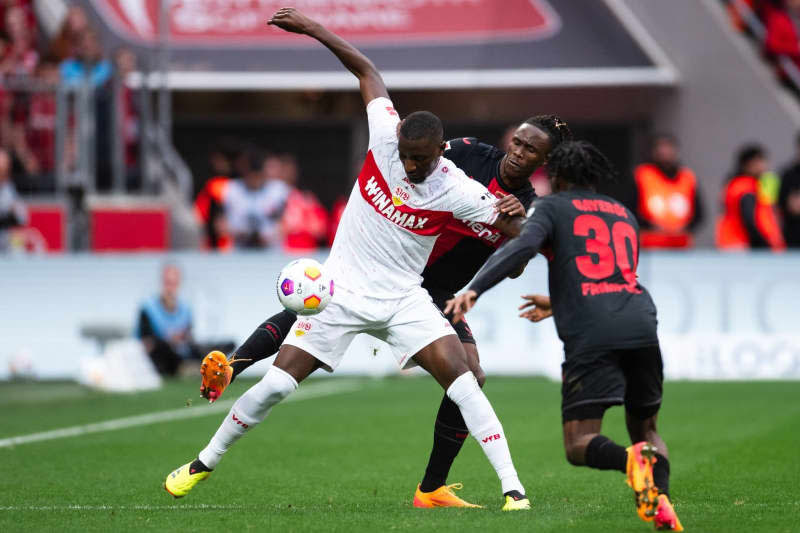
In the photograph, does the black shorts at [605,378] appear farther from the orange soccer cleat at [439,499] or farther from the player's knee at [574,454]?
the orange soccer cleat at [439,499]

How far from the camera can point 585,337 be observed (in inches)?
268

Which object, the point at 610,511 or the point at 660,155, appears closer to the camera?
the point at 610,511

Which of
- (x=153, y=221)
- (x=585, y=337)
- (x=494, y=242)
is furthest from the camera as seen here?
(x=153, y=221)

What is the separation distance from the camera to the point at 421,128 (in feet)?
24.3

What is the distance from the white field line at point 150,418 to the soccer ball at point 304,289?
4198mm

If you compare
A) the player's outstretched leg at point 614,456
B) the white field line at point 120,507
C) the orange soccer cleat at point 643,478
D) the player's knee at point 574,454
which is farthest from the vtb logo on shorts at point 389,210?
the orange soccer cleat at point 643,478

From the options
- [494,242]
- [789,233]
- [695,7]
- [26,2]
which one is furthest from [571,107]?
[494,242]

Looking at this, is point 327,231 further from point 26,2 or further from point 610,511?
point 610,511

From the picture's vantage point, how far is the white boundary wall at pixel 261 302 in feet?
57.2

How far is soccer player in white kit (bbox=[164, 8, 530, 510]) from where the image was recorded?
7656 millimetres

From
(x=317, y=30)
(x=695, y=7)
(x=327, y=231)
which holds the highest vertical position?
(x=317, y=30)

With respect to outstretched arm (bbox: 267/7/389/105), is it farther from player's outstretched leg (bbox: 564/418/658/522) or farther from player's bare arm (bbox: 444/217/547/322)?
player's outstretched leg (bbox: 564/418/658/522)

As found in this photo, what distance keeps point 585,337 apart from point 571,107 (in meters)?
18.5

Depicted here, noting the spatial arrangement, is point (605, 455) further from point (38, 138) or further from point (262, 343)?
point (38, 138)
